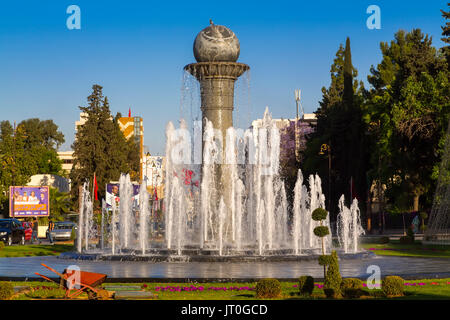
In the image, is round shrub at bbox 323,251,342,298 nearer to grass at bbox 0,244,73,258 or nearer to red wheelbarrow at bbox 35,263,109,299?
red wheelbarrow at bbox 35,263,109,299

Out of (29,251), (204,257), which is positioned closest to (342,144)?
(29,251)

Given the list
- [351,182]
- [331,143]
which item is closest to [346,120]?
[331,143]

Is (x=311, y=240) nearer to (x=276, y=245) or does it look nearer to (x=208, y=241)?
(x=276, y=245)

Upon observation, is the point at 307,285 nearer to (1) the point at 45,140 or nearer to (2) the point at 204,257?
(2) the point at 204,257

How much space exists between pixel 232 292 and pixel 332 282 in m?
2.44

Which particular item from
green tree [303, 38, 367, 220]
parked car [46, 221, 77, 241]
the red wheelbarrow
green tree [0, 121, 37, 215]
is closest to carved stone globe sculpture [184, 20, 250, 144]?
the red wheelbarrow

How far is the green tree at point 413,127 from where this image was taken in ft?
157

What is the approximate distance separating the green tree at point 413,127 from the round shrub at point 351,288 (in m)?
32.3

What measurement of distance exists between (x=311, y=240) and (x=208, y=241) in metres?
4.25

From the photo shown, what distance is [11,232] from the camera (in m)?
41.7

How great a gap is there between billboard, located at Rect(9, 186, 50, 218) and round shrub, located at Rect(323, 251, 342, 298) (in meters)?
46.0

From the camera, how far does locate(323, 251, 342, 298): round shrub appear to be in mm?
14578

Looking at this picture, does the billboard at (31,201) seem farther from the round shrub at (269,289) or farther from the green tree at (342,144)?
the round shrub at (269,289)
